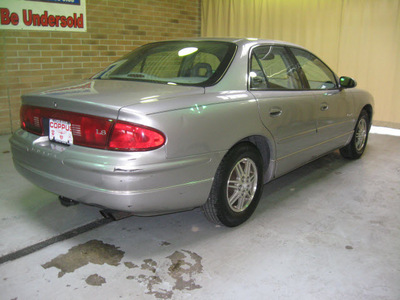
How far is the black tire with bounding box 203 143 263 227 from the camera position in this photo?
9.21 feet

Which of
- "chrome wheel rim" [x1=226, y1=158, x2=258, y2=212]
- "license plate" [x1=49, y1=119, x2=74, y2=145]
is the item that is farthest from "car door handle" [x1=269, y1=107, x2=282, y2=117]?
"license plate" [x1=49, y1=119, x2=74, y2=145]

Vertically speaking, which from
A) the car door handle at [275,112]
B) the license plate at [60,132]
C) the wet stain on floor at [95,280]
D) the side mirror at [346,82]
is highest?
the side mirror at [346,82]

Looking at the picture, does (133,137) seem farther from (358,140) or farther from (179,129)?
(358,140)

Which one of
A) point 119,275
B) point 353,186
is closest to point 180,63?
point 119,275

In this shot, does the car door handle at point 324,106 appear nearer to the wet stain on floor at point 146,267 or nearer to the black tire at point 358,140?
the black tire at point 358,140

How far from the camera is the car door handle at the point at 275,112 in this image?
3.14 meters

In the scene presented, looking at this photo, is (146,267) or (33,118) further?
(33,118)

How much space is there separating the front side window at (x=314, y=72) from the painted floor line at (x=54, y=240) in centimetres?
236

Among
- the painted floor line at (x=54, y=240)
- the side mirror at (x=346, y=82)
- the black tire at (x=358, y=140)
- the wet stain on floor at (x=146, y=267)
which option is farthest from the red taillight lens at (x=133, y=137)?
the black tire at (x=358, y=140)

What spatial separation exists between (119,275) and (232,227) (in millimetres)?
1010

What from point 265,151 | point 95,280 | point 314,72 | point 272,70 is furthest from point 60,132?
point 314,72

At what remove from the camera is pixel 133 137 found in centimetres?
228

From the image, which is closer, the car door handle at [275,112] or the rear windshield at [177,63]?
the rear windshield at [177,63]

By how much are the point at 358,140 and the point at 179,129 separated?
339 centimetres
